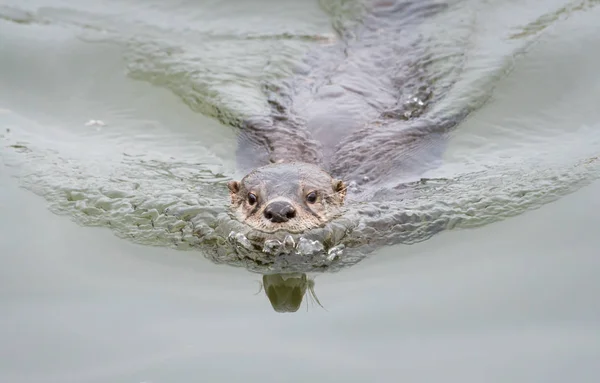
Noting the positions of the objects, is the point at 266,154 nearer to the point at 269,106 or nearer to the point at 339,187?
the point at 269,106

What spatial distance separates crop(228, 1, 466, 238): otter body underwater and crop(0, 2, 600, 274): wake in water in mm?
24

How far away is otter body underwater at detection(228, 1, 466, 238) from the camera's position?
5609 mm

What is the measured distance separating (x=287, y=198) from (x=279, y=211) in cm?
15

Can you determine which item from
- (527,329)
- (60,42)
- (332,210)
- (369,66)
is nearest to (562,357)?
(527,329)

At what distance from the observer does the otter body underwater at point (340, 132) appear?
18.4ft

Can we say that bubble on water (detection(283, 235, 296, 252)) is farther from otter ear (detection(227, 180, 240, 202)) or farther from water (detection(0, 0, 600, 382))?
otter ear (detection(227, 180, 240, 202))

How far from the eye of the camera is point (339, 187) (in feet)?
19.4

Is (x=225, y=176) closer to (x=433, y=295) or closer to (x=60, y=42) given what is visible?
(x=433, y=295)

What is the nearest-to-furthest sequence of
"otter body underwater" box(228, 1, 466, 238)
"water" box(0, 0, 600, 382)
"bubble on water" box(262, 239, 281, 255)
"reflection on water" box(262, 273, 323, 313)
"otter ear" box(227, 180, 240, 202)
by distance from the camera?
"water" box(0, 0, 600, 382)
"reflection on water" box(262, 273, 323, 313)
"bubble on water" box(262, 239, 281, 255)
"otter body underwater" box(228, 1, 466, 238)
"otter ear" box(227, 180, 240, 202)

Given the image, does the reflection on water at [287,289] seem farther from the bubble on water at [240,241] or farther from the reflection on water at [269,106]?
the bubble on water at [240,241]

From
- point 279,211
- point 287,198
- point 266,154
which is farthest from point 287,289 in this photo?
point 266,154

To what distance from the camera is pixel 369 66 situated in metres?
7.62

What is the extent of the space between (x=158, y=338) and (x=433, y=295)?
149cm

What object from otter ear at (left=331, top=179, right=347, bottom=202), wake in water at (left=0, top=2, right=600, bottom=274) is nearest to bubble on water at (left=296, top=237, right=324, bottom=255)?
wake in water at (left=0, top=2, right=600, bottom=274)
